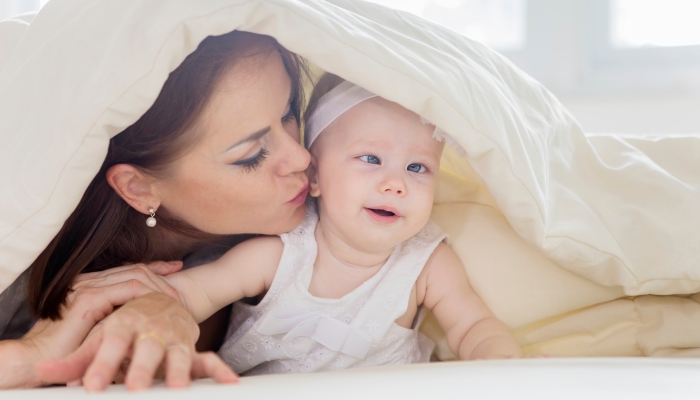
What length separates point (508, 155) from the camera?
882mm

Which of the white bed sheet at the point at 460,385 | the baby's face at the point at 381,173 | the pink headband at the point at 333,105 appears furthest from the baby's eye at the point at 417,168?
the white bed sheet at the point at 460,385

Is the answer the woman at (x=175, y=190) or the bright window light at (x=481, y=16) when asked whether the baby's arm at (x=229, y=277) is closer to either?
the woman at (x=175, y=190)

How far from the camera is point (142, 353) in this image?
0.68 meters

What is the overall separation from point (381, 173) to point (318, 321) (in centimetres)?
28

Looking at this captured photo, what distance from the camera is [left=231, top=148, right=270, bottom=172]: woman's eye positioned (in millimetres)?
931

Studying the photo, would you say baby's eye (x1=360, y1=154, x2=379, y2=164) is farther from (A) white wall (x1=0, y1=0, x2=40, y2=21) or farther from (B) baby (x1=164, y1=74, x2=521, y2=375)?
(A) white wall (x1=0, y1=0, x2=40, y2=21)

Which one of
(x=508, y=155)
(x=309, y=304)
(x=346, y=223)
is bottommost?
(x=309, y=304)

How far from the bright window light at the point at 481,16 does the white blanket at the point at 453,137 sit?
3.90ft

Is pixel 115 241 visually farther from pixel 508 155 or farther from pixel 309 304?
pixel 508 155

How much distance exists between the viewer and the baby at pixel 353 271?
3.14 ft

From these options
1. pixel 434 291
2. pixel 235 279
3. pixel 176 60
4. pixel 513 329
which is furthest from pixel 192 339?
pixel 513 329

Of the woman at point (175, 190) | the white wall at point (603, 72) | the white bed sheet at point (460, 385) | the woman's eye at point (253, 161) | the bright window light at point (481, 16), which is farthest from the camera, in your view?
the bright window light at point (481, 16)

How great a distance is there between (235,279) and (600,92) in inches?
63.9

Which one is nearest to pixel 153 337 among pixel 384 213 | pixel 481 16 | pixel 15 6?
pixel 384 213
